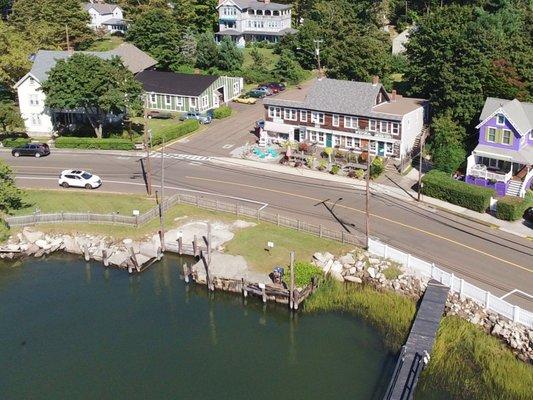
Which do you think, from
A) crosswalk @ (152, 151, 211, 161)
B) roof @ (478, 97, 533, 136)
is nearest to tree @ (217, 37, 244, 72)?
crosswalk @ (152, 151, 211, 161)

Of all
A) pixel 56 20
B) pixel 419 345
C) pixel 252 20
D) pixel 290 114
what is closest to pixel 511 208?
pixel 419 345

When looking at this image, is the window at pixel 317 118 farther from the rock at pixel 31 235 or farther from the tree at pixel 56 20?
the tree at pixel 56 20

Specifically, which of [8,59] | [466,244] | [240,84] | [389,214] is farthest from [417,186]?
[8,59]

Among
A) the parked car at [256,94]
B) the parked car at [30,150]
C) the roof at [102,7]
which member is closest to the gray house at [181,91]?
the parked car at [256,94]

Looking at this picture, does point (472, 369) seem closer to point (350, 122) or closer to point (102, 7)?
point (350, 122)

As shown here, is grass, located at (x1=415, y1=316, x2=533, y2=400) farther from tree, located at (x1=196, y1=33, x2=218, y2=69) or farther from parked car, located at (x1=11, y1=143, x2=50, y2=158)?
tree, located at (x1=196, y1=33, x2=218, y2=69)
